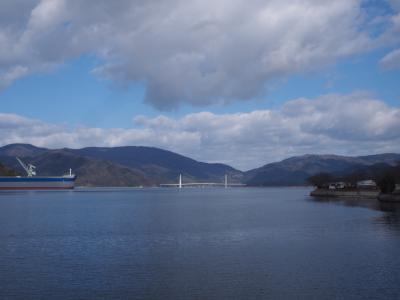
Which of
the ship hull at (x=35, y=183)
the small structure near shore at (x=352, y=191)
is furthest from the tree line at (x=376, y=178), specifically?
the ship hull at (x=35, y=183)

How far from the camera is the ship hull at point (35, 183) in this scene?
561 ft

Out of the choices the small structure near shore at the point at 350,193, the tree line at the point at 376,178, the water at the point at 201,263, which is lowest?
the water at the point at 201,263

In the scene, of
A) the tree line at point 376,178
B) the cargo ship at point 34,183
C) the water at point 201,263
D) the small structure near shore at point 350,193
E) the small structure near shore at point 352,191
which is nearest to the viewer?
the water at point 201,263

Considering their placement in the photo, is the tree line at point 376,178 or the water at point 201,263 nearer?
the water at point 201,263

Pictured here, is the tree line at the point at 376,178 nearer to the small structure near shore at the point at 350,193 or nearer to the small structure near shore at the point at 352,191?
the small structure near shore at the point at 352,191

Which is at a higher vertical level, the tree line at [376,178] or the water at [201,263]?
the tree line at [376,178]

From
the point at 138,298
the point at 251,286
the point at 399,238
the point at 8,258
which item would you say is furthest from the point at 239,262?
the point at 399,238

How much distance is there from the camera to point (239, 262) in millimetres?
23312

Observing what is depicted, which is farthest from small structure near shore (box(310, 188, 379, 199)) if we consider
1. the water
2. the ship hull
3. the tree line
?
the ship hull

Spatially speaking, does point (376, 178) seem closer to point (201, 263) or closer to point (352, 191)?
point (352, 191)

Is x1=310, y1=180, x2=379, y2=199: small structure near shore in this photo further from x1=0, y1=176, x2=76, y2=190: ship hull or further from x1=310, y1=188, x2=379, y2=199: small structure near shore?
x1=0, y1=176, x2=76, y2=190: ship hull

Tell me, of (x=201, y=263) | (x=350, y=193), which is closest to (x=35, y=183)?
(x=350, y=193)

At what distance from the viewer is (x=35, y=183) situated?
176250mm

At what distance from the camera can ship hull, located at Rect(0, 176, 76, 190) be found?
17112 cm
